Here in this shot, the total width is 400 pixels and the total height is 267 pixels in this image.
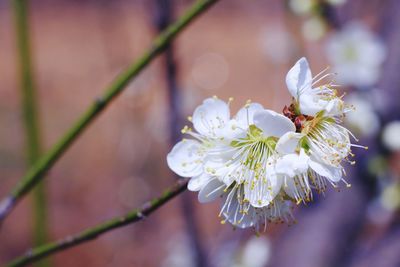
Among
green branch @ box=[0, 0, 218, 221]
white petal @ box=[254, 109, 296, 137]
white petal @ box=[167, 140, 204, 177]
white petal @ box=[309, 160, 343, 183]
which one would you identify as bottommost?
white petal @ box=[309, 160, 343, 183]

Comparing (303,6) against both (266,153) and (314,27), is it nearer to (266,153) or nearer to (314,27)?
(314,27)

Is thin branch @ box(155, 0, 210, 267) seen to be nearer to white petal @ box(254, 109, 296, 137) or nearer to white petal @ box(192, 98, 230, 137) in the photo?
white petal @ box(192, 98, 230, 137)

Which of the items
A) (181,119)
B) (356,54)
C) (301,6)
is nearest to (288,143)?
(181,119)

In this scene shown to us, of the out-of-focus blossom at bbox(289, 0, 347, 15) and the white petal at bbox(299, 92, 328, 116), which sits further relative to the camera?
the out-of-focus blossom at bbox(289, 0, 347, 15)

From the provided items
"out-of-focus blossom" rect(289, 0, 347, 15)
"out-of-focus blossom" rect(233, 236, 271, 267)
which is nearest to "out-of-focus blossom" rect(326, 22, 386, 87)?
"out-of-focus blossom" rect(289, 0, 347, 15)

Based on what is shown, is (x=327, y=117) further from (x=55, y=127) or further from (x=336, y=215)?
(x=55, y=127)

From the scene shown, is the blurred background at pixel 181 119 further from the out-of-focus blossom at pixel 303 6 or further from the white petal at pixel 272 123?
the white petal at pixel 272 123
